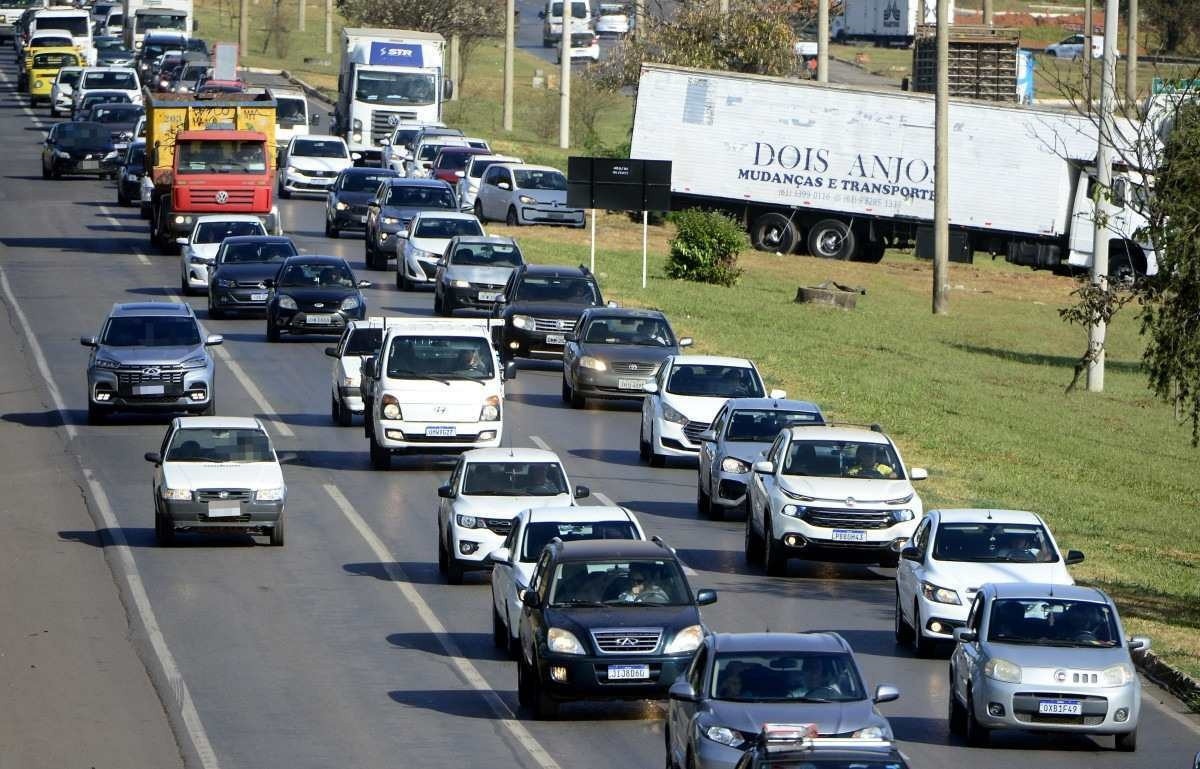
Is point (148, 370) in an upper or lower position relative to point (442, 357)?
lower

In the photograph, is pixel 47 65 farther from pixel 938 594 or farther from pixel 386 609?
pixel 938 594

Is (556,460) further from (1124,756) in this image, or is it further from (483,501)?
(1124,756)

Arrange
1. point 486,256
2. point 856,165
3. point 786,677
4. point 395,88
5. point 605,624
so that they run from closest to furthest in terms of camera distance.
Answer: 1. point 786,677
2. point 605,624
3. point 486,256
4. point 856,165
5. point 395,88

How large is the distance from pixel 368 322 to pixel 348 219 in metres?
23.1

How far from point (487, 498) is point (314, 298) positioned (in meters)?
18.6

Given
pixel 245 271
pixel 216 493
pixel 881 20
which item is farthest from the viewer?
pixel 881 20

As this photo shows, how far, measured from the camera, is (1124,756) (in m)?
18.5

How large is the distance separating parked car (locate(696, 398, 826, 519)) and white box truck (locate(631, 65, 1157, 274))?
108 feet

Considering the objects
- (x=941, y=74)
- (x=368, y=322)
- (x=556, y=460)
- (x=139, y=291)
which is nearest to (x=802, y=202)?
(x=941, y=74)

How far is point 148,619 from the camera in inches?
912

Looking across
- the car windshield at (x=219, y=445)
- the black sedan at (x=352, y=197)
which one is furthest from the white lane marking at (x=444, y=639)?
the black sedan at (x=352, y=197)

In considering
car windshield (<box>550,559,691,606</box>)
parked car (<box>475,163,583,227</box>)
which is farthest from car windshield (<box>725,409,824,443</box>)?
parked car (<box>475,163,583,227</box>)

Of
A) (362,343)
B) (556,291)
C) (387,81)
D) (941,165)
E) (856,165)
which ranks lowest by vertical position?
(362,343)

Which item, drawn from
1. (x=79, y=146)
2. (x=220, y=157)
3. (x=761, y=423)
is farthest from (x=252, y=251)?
(x=79, y=146)
